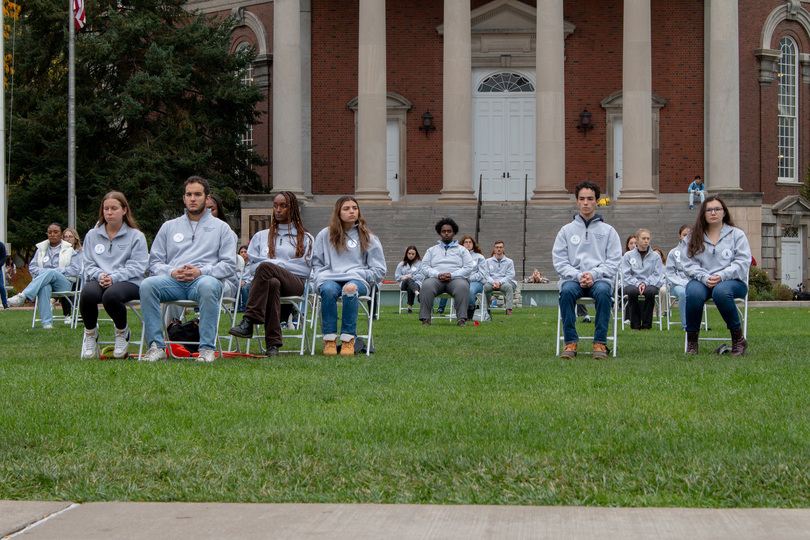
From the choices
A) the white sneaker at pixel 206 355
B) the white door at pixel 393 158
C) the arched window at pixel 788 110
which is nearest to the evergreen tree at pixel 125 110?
the white door at pixel 393 158

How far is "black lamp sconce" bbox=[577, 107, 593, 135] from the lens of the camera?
1405 inches

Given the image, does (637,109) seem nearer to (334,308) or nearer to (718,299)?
(718,299)

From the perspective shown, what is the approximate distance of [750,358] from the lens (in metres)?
9.84

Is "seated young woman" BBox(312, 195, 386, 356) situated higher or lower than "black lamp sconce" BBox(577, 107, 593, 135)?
lower

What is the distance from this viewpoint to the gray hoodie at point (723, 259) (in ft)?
34.2

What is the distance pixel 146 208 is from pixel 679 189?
17886mm

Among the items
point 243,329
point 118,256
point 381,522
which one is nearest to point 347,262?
point 243,329

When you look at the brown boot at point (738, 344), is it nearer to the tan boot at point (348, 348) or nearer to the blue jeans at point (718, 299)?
the blue jeans at point (718, 299)

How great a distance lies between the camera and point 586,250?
33.9 feet

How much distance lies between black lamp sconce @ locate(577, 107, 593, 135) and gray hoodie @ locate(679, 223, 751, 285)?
25593mm

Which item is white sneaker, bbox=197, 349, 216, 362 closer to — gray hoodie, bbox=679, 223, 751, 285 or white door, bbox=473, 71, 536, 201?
gray hoodie, bbox=679, 223, 751, 285

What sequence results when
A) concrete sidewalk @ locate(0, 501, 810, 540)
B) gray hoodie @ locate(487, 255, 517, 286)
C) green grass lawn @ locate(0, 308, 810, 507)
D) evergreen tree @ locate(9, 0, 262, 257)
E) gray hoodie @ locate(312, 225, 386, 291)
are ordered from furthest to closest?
1. evergreen tree @ locate(9, 0, 262, 257)
2. gray hoodie @ locate(487, 255, 517, 286)
3. gray hoodie @ locate(312, 225, 386, 291)
4. green grass lawn @ locate(0, 308, 810, 507)
5. concrete sidewalk @ locate(0, 501, 810, 540)

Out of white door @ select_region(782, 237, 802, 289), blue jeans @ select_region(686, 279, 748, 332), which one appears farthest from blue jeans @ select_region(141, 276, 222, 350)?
white door @ select_region(782, 237, 802, 289)

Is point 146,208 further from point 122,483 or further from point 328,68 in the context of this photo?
point 122,483
